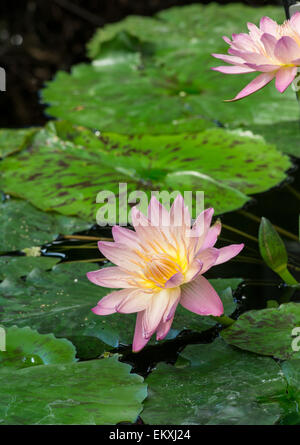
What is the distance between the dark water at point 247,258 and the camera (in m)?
1.17

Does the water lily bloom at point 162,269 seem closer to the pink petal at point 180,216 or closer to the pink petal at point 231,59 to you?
the pink petal at point 180,216

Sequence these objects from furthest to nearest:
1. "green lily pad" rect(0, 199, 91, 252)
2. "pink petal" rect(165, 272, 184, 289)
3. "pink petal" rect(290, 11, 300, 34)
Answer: "green lily pad" rect(0, 199, 91, 252) → "pink petal" rect(290, 11, 300, 34) → "pink petal" rect(165, 272, 184, 289)

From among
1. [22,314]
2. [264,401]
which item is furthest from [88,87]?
[264,401]

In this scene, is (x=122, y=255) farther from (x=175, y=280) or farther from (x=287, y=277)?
(x=287, y=277)

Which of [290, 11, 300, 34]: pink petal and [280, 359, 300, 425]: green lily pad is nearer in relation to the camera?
[280, 359, 300, 425]: green lily pad

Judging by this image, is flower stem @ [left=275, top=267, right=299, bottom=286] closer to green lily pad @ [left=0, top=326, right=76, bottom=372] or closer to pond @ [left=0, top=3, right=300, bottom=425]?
pond @ [left=0, top=3, right=300, bottom=425]

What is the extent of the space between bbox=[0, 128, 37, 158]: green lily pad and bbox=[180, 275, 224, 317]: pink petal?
A: 4.23ft

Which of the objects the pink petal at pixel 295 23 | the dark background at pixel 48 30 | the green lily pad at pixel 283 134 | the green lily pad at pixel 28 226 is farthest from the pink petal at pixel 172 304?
the dark background at pixel 48 30

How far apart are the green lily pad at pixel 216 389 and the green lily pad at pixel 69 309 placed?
0.11 metres

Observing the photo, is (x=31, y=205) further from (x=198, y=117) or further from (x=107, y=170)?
(x=198, y=117)

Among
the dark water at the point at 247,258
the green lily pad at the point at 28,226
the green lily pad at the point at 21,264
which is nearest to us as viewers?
the dark water at the point at 247,258

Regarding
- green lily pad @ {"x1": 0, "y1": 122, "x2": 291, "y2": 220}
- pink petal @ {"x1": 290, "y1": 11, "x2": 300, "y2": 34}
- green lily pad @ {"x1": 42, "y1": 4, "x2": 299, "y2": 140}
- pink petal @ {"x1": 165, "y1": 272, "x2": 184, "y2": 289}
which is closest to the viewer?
pink petal @ {"x1": 165, "y1": 272, "x2": 184, "y2": 289}

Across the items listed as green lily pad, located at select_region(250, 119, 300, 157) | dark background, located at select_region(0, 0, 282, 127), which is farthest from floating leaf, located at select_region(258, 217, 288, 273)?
dark background, located at select_region(0, 0, 282, 127)

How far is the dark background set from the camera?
141 inches
